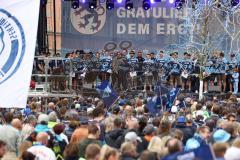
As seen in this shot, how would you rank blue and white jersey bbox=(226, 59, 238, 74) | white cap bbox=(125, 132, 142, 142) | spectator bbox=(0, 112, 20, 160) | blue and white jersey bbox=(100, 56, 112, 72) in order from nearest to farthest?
white cap bbox=(125, 132, 142, 142)
spectator bbox=(0, 112, 20, 160)
blue and white jersey bbox=(100, 56, 112, 72)
blue and white jersey bbox=(226, 59, 238, 74)

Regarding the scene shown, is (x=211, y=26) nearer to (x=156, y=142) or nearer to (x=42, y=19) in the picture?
(x=42, y=19)

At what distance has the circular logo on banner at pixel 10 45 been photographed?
35.2 ft

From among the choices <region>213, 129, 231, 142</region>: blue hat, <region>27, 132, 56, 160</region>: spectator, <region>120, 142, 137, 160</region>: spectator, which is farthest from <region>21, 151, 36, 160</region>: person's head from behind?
<region>213, 129, 231, 142</region>: blue hat

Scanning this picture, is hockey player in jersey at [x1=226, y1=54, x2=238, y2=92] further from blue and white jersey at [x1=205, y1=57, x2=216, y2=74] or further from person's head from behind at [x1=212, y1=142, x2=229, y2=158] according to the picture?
person's head from behind at [x1=212, y1=142, x2=229, y2=158]

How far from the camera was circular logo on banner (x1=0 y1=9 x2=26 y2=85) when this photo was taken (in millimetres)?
10734

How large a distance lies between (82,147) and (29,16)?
2349mm

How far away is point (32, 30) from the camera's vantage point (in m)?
10.7

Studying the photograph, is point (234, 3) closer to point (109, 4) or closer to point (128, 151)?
point (109, 4)

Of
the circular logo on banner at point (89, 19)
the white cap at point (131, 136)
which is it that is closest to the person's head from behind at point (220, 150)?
the white cap at point (131, 136)

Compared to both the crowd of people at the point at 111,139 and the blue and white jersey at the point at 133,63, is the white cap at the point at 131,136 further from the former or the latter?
the blue and white jersey at the point at 133,63

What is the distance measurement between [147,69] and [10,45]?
60.1ft

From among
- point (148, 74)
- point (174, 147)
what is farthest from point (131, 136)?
point (148, 74)

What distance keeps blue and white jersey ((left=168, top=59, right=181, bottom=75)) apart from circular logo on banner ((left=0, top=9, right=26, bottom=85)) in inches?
748

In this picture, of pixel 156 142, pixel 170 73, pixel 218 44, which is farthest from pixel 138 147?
pixel 218 44
